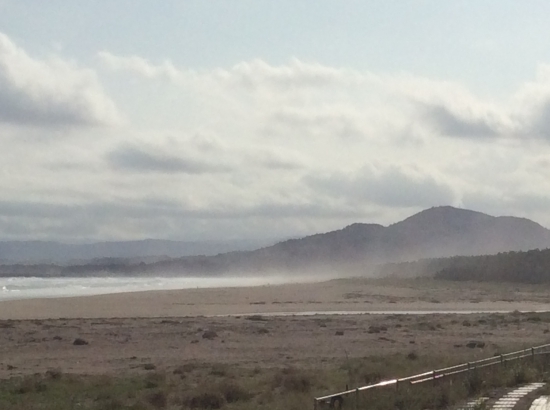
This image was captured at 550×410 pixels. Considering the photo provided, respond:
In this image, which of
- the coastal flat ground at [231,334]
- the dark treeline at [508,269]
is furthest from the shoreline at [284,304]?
the dark treeline at [508,269]

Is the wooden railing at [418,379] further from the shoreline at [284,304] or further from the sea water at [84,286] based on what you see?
the sea water at [84,286]

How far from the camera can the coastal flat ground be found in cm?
2722

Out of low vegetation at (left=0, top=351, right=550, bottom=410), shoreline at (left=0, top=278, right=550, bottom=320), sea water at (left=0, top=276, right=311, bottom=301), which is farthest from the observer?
sea water at (left=0, top=276, right=311, bottom=301)

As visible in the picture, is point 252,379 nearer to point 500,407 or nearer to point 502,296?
point 500,407

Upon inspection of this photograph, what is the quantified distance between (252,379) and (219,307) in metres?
37.5

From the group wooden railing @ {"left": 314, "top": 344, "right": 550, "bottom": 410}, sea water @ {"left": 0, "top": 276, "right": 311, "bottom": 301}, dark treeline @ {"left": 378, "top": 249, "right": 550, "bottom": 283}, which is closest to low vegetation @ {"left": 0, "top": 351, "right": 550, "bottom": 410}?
wooden railing @ {"left": 314, "top": 344, "right": 550, "bottom": 410}

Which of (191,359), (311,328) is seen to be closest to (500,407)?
(191,359)

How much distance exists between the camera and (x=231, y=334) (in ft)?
118

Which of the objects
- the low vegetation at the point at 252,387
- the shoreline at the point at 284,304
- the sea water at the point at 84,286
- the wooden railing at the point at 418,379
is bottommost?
the low vegetation at the point at 252,387

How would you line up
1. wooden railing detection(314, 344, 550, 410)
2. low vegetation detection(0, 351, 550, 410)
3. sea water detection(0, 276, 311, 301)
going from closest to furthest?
wooden railing detection(314, 344, 550, 410)
low vegetation detection(0, 351, 550, 410)
sea water detection(0, 276, 311, 301)

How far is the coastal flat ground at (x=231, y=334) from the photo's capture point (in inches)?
1072

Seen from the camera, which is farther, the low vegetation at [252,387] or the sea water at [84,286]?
the sea water at [84,286]

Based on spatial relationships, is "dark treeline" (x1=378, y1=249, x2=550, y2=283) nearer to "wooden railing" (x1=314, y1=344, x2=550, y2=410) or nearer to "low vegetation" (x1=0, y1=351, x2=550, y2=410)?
"low vegetation" (x1=0, y1=351, x2=550, y2=410)

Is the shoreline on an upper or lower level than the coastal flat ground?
upper
